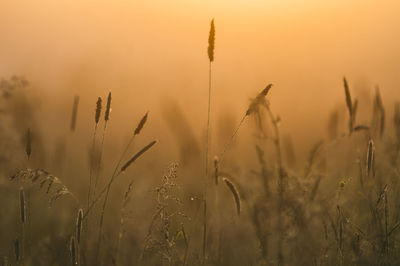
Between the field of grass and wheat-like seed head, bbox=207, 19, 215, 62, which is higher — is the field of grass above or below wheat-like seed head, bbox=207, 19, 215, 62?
below

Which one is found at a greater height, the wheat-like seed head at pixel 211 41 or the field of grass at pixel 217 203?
the wheat-like seed head at pixel 211 41

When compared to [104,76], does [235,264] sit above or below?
below

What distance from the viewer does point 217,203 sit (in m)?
3.31

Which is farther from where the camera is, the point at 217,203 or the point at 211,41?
the point at 217,203

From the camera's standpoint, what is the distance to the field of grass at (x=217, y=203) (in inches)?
84.0

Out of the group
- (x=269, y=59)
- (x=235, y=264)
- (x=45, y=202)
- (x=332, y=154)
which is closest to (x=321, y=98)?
(x=269, y=59)

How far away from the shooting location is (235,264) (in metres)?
2.85

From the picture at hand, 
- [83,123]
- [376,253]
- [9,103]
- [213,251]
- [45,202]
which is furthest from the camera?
[83,123]

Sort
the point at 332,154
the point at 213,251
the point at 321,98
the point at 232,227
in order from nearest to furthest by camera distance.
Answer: the point at 213,251
the point at 232,227
the point at 332,154
the point at 321,98

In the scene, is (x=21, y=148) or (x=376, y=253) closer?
(x=376, y=253)

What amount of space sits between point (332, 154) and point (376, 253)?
2292 mm

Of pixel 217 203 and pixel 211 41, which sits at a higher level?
pixel 211 41

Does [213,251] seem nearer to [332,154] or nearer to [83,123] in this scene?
[332,154]

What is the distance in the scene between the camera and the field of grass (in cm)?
213
